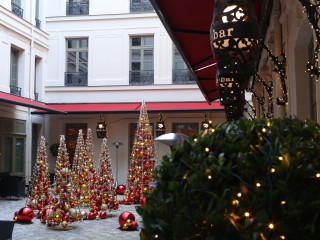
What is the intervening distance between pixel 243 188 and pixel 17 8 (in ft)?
64.4

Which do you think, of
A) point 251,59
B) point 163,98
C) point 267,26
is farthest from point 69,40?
point 251,59

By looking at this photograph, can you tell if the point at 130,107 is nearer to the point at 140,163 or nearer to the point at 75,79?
the point at 75,79

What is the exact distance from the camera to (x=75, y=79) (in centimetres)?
2383

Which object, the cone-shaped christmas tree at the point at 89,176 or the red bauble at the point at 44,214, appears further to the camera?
the cone-shaped christmas tree at the point at 89,176

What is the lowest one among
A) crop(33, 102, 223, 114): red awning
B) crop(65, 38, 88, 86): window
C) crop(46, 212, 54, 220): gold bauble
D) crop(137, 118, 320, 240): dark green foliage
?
crop(46, 212, 54, 220): gold bauble

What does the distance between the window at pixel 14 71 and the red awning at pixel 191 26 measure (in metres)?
11.5

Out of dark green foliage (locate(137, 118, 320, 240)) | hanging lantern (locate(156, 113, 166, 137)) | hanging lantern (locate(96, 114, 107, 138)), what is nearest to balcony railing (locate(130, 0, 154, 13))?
hanging lantern (locate(156, 113, 166, 137))

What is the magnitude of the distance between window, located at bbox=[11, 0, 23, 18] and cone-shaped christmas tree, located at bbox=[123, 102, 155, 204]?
7.96m

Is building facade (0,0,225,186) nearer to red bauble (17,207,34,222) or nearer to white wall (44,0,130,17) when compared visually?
white wall (44,0,130,17)

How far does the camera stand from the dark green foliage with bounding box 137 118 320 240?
1.70m

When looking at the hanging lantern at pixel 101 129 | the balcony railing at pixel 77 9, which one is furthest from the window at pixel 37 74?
the balcony railing at pixel 77 9

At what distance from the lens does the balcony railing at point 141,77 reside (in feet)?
76.1

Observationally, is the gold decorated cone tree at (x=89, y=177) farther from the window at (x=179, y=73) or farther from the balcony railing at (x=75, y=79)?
the balcony railing at (x=75, y=79)

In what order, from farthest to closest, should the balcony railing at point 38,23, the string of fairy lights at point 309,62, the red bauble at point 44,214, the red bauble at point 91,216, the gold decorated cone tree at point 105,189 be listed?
the balcony railing at point 38,23 < the gold decorated cone tree at point 105,189 < the red bauble at point 91,216 < the red bauble at point 44,214 < the string of fairy lights at point 309,62
